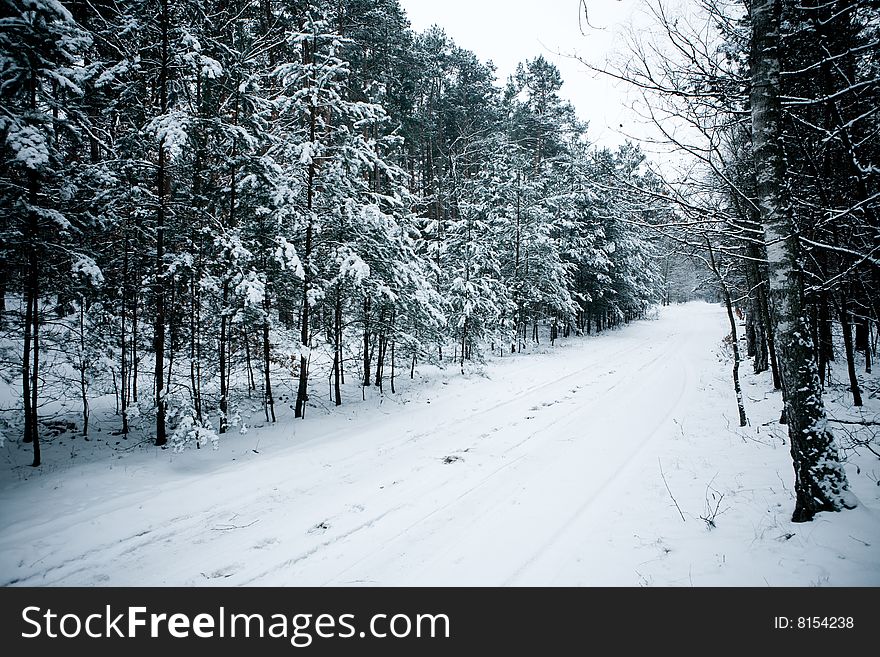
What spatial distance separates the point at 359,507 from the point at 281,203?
787 centimetres

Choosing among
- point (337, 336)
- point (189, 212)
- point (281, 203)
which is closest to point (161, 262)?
point (189, 212)

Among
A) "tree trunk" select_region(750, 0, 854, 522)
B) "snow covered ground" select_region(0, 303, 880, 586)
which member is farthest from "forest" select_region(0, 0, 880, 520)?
"snow covered ground" select_region(0, 303, 880, 586)

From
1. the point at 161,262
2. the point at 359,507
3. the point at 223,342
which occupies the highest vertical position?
the point at 161,262

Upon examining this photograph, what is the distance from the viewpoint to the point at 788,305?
452 centimetres

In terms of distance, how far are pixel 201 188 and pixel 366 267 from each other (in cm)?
480

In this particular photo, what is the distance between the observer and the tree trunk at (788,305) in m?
4.45

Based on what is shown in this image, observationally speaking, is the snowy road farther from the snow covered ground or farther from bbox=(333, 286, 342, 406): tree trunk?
bbox=(333, 286, 342, 406): tree trunk

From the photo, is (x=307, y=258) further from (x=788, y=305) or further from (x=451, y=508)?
(x=788, y=305)

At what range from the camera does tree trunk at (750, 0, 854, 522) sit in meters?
4.45

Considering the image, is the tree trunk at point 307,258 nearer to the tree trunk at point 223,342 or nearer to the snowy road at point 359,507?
the snowy road at point 359,507

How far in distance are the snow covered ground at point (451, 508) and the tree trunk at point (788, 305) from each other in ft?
1.14

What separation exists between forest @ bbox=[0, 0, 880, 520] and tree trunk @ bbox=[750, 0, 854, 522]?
0.07 ft

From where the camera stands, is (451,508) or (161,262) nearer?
(451,508)
